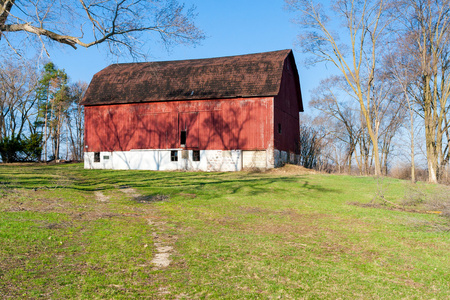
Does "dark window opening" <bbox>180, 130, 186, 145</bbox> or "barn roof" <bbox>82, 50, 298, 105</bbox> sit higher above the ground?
"barn roof" <bbox>82, 50, 298, 105</bbox>

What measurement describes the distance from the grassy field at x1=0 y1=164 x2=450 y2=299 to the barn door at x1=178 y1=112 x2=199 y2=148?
15.8 metres

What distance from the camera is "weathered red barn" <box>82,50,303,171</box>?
98.4 ft

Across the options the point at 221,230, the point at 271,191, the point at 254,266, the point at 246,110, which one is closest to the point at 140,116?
the point at 246,110

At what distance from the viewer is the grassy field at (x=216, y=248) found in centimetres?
559

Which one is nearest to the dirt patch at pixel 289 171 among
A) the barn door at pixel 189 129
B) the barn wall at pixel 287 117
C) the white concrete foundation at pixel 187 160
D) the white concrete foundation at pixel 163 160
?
the white concrete foundation at pixel 187 160

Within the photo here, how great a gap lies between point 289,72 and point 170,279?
30964 mm

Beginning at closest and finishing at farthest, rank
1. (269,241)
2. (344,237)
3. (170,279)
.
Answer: (170,279)
(269,241)
(344,237)

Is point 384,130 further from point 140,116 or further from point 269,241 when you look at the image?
point 269,241

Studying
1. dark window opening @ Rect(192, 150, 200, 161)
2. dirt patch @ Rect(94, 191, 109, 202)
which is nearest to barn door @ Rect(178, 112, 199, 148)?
dark window opening @ Rect(192, 150, 200, 161)

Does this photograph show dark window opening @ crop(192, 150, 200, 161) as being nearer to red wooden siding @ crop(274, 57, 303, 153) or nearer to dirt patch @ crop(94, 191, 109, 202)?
red wooden siding @ crop(274, 57, 303, 153)

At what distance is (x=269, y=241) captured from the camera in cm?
882

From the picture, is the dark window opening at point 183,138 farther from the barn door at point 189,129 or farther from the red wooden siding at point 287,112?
the red wooden siding at point 287,112

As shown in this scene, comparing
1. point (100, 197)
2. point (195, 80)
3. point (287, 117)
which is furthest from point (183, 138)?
point (100, 197)

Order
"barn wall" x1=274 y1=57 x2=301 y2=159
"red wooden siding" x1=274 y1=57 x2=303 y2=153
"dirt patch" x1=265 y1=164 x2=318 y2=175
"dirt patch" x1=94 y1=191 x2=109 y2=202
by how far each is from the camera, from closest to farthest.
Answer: "dirt patch" x1=94 y1=191 x2=109 y2=202, "dirt patch" x1=265 y1=164 x2=318 y2=175, "barn wall" x1=274 y1=57 x2=301 y2=159, "red wooden siding" x1=274 y1=57 x2=303 y2=153
